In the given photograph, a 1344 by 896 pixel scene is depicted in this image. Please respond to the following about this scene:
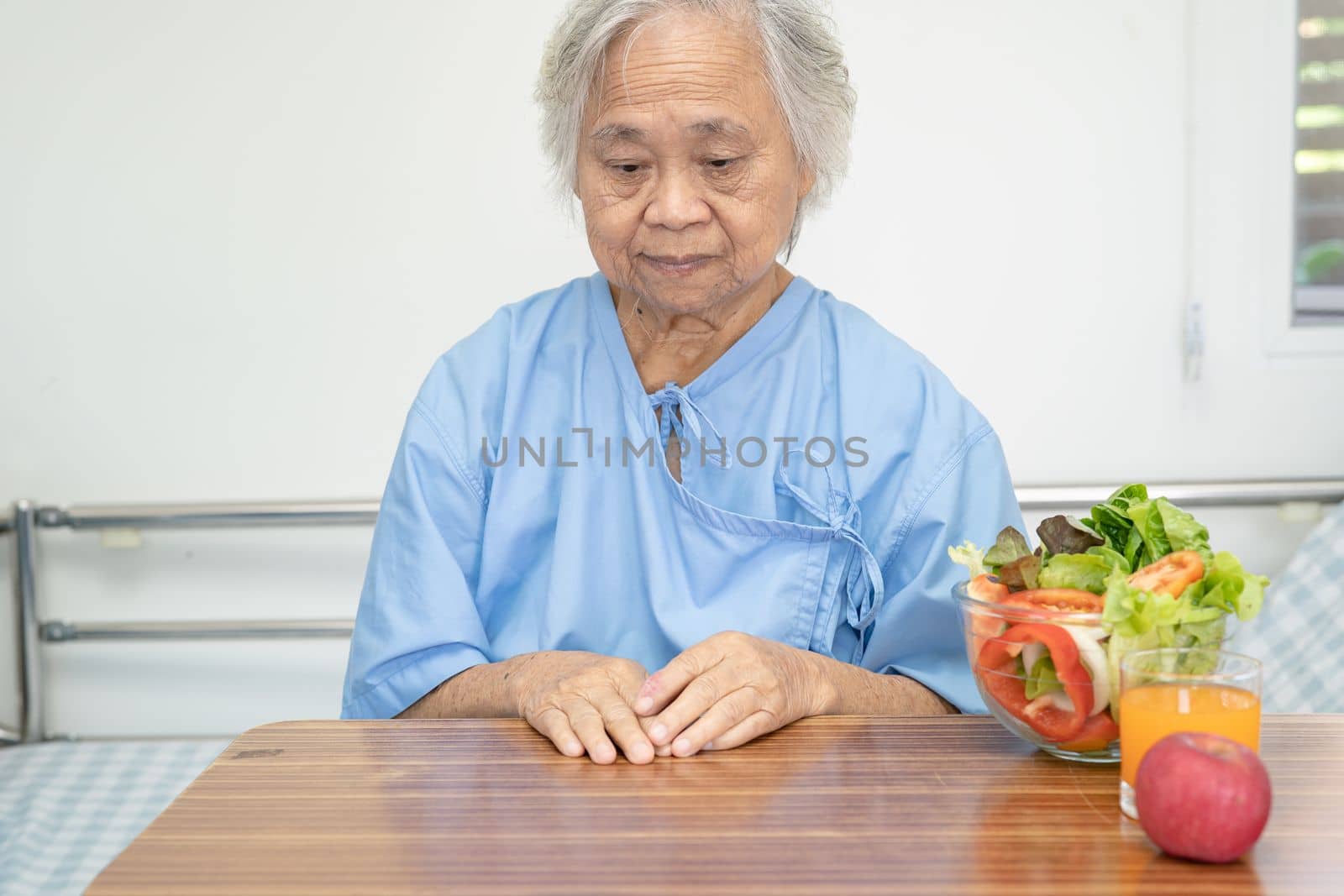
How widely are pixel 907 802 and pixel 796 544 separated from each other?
19.0 inches

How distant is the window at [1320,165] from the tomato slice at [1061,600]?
5.56 feet

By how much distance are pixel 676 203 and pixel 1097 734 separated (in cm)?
68

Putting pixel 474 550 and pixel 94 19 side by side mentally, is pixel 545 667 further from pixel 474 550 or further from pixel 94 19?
pixel 94 19

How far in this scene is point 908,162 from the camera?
2318mm

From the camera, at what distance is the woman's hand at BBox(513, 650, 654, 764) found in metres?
1.02

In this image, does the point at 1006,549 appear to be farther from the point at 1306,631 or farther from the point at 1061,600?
the point at 1306,631

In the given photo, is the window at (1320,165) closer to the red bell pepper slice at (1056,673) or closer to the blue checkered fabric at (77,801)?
the red bell pepper slice at (1056,673)

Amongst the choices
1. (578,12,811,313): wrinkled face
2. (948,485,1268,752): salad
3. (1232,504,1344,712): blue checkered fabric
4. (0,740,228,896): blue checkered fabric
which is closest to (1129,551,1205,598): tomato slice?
(948,485,1268,752): salad

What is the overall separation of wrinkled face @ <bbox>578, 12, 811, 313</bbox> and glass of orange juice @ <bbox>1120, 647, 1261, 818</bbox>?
67 cm

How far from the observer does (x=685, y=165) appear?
4.41ft

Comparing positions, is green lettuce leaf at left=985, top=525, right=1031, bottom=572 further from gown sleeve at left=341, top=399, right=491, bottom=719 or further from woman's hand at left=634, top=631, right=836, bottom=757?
gown sleeve at left=341, top=399, right=491, bottom=719

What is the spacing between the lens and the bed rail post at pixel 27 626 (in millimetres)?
2332

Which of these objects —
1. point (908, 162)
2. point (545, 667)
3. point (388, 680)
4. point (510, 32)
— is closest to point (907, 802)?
point (545, 667)

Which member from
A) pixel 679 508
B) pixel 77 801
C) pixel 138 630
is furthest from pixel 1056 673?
pixel 138 630
